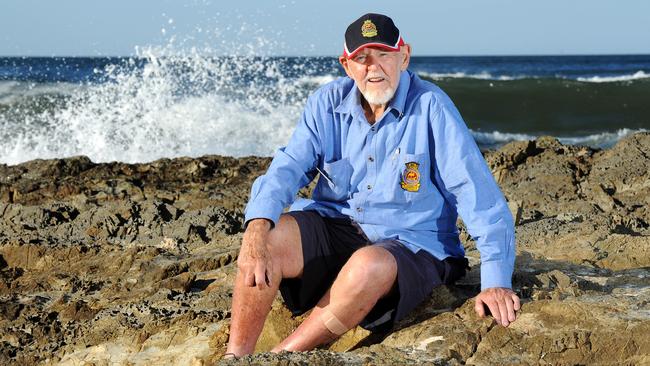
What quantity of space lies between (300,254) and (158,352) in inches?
28.0

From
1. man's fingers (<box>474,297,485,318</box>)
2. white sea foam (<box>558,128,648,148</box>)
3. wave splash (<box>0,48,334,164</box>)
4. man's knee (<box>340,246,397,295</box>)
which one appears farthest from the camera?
white sea foam (<box>558,128,648,148</box>)

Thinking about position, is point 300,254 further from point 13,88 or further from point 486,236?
point 13,88

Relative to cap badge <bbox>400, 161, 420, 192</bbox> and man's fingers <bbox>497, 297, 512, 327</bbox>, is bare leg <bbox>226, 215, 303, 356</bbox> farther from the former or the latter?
man's fingers <bbox>497, 297, 512, 327</bbox>

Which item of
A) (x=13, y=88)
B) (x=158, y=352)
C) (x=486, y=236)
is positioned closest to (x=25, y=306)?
(x=158, y=352)

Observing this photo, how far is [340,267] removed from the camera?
307cm

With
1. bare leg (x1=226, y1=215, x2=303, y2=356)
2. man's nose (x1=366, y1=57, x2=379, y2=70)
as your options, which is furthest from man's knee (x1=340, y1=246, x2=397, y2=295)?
man's nose (x1=366, y1=57, x2=379, y2=70)

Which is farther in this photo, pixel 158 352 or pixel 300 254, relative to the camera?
pixel 158 352

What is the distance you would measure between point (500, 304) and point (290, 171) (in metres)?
0.87

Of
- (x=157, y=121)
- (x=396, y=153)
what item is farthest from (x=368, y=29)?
(x=157, y=121)

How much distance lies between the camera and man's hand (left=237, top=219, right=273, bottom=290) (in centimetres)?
273

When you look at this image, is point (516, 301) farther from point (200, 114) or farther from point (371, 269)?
point (200, 114)

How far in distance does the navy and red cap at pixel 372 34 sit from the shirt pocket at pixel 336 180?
0.40 metres

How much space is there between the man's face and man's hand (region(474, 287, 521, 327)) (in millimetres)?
754

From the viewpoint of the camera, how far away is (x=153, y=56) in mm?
12664
